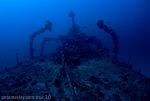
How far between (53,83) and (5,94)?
7.21 feet

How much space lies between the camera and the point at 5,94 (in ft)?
26.7

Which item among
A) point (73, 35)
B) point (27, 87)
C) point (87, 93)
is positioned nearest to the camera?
point (87, 93)

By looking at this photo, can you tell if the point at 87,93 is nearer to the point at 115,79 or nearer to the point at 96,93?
the point at 96,93

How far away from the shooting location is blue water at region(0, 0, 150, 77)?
50438 mm

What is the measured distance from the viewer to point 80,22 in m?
97.2

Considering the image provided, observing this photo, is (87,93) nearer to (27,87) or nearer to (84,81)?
(84,81)

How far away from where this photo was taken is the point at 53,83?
893cm

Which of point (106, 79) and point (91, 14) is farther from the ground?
point (91, 14)

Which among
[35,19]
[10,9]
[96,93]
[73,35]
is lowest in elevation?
[96,93]

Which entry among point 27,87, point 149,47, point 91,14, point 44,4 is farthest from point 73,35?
point 44,4

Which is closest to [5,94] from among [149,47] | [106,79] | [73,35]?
[106,79]

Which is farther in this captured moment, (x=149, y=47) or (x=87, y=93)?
(x=149, y=47)

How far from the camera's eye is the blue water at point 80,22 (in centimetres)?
5044

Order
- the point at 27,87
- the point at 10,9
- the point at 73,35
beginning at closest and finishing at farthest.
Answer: the point at 27,87, the point at 73,35, the point at 10,9
